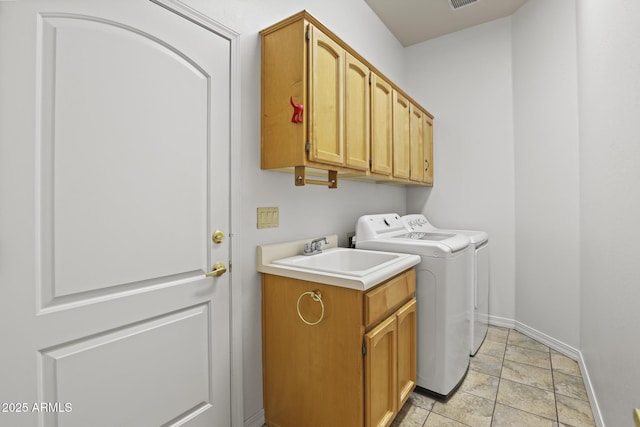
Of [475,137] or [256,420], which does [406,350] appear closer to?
[256,420]

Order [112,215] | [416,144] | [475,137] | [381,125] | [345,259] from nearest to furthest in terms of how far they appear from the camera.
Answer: [112,215] < [345,259] < [381,125] < [416,144] < [475,137]

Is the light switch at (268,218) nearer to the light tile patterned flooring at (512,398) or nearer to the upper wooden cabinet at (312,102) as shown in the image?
the upper wooden cabinet at (312,102)

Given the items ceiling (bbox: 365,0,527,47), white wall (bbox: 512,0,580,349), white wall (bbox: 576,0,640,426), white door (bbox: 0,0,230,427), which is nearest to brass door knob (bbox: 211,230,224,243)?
white door (bbox: 0,0,230,427)

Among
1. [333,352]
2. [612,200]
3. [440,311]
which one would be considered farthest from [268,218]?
[612,200]

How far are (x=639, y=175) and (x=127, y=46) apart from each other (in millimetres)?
1928

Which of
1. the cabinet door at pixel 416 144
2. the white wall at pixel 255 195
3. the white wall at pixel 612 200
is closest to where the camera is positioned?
the white wall at pixel 612 200

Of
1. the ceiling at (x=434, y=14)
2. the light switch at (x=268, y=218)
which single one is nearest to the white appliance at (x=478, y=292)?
the light switch at (x=268, y=218)

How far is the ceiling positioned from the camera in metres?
2.73

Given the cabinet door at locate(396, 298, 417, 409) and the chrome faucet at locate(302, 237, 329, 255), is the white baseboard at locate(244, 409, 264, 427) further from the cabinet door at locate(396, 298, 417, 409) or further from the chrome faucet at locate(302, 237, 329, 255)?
the chrome faucet at locate(302, 237, 329, 255)

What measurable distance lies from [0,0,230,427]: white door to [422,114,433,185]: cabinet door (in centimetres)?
221

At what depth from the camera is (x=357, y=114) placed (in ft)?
6.02

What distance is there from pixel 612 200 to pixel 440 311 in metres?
1.01

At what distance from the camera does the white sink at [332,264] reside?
1.32m

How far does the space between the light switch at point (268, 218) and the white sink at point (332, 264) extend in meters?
0.11
